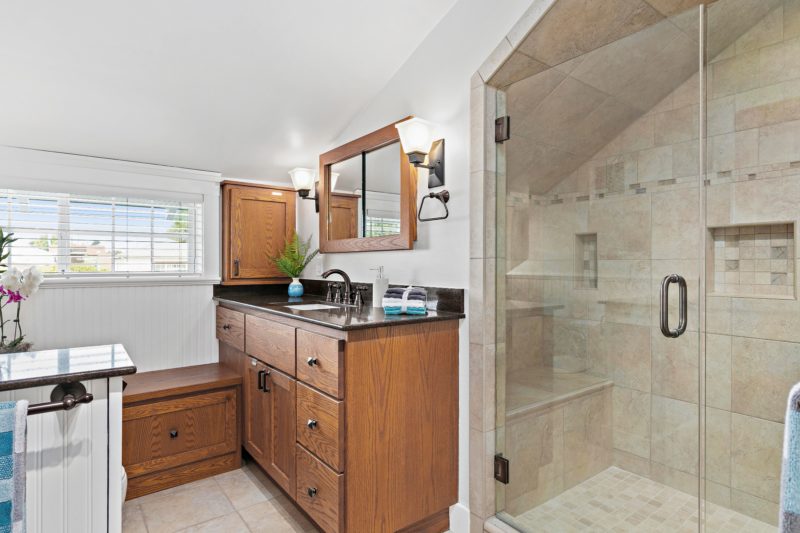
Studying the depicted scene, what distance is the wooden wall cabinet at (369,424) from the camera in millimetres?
1766

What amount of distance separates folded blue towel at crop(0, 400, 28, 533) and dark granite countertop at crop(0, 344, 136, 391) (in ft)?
0.27

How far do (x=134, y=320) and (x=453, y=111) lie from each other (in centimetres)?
247

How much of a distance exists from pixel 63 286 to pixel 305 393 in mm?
1887

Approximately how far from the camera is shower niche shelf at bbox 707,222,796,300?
155 centimetres

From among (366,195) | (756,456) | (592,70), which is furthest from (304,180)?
(756,456)

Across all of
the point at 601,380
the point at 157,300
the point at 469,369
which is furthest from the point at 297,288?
the point at 601,380

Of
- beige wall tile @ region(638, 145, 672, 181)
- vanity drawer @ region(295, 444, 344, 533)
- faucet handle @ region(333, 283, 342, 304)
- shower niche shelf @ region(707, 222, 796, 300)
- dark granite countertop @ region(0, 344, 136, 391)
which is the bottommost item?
vanity drawer @ region(295, 444, 344, 533)

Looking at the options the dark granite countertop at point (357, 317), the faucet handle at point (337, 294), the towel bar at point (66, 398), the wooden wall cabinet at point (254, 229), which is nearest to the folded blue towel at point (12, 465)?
the towel bar at point (66, 398)

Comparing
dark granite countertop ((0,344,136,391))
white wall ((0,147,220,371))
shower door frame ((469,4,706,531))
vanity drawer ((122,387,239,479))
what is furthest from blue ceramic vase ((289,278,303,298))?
dark granite countertop ((0,344,136,391))

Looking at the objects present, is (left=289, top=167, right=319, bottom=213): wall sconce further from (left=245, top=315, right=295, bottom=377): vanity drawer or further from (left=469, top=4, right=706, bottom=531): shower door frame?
(left=469, top=4, right=706, bottom=531): shower door frame

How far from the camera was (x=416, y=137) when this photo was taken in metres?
2.17

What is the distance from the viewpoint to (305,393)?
6.56ft

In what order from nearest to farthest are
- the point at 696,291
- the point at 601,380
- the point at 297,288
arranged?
the point at 696,291, the point at 601,380, the point at 297,288

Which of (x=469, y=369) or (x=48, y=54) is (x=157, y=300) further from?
(x=469, y=369)
